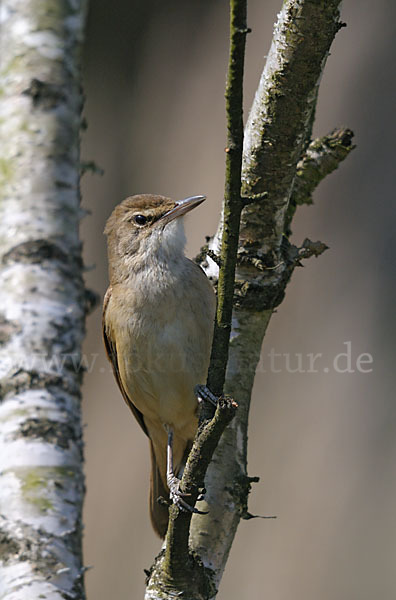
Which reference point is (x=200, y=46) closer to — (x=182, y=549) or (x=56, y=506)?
(x=56, y=506)

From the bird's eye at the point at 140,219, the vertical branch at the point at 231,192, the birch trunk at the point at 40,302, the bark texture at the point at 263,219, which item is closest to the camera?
the vertical branch at the point at 231,192

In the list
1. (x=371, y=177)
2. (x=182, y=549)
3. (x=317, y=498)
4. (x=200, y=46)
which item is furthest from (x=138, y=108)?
(x=182, y=549)

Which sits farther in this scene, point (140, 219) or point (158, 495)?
point (158, 495)

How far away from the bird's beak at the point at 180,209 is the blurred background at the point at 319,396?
1678mm

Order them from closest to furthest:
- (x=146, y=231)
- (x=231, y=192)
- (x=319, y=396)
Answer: (x=231, y=192), (x=146, y=231), (x=319, y=396)

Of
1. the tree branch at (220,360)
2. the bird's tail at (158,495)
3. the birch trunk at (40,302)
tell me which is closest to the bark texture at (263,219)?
the tree branch at (220,360)

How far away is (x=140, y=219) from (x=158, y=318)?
545 mm

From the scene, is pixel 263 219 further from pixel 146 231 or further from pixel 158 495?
pixel 158 495

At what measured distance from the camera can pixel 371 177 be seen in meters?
4.62

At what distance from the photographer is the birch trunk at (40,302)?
2873 millimetres

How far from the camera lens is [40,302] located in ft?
11.9

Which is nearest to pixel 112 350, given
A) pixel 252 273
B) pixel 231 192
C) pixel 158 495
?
pixel 158 495

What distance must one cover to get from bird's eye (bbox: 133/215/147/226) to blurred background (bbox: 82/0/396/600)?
1651mm

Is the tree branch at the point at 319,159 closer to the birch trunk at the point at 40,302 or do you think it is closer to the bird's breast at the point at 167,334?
the bird's breast at the point at 167,334
